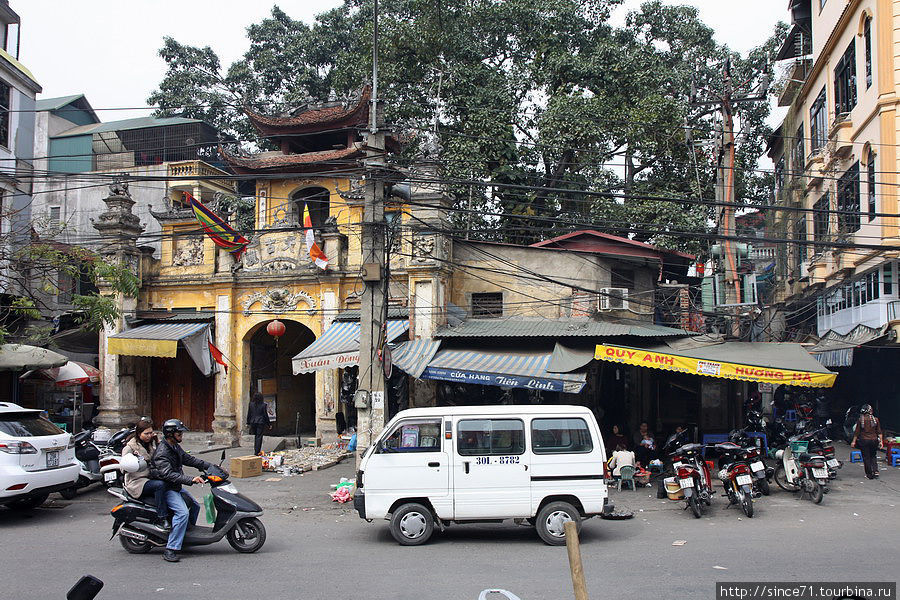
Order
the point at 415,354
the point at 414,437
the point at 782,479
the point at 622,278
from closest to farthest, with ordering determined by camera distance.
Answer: the point at 414,437, the point at 782,479, the point at 415,354, the point at 622,278

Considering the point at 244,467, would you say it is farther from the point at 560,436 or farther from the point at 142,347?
the point at 560,436

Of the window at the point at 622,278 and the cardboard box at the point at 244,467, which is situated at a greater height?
the window at the point at 622,278

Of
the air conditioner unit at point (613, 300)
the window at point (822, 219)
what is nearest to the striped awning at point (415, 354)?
the air conditioner unit at point (613, 300)

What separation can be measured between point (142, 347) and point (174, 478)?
38.3 ft

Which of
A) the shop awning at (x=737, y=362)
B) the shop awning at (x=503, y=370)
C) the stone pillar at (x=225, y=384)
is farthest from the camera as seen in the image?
the stone pillar at (x=225, y=384)

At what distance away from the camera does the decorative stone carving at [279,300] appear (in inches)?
754

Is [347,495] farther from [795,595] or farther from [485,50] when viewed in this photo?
[485,50]

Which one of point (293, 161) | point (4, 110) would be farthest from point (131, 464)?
point (4, 110)

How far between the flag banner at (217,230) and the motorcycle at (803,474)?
1391 centimetres

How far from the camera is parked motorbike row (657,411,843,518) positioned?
36.2 feet

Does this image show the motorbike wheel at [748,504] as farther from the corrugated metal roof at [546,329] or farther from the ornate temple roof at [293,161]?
the ornate temple roof at [293,161]

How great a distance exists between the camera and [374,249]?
1384 centimetres

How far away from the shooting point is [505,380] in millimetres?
14562

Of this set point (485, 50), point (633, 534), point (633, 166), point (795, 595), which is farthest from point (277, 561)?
point (485, 50)
